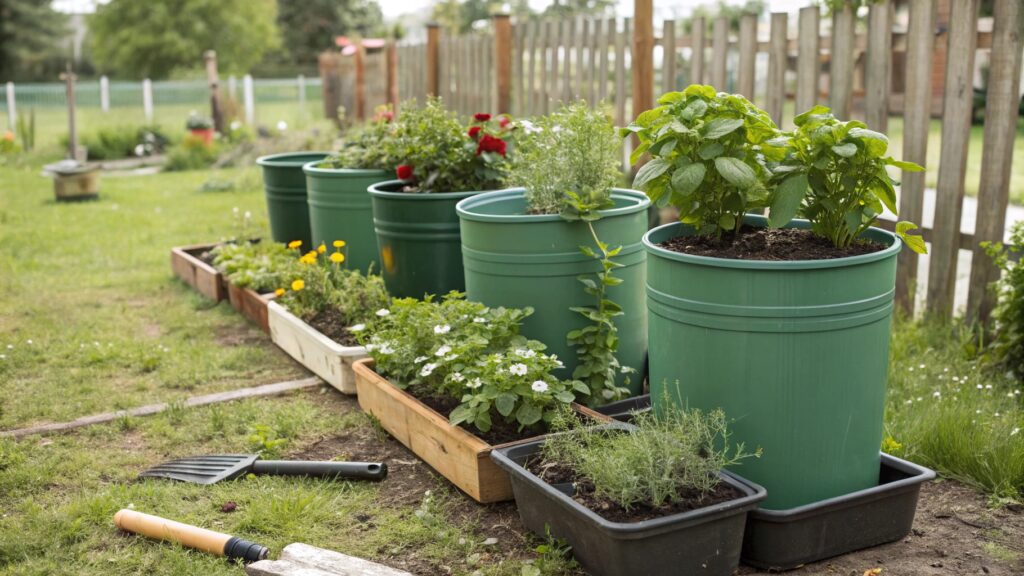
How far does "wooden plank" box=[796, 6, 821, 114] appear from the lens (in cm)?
514

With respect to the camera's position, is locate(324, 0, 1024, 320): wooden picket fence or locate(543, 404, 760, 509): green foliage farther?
locate(324, 0, 1024, 320): wooden picket fence

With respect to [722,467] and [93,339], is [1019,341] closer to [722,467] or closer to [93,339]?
[722,467]

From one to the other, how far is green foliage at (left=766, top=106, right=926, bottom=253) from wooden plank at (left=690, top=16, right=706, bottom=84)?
3076mm

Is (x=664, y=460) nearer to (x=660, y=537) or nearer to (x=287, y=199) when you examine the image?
(x=660, y=537)

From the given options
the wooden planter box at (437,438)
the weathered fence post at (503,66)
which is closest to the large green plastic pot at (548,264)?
the wooden planter box at (437,438)

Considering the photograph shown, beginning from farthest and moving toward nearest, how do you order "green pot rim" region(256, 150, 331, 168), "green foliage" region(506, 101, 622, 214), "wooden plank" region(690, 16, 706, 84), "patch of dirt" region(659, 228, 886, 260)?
"green pot rim" region(256, 150, 331, 168), "wooden plank" region(690, 16, 706, 84), "green foliage" region(506, 101, 622, 214), "patch of dirt" region(659, 228, 886, 260)

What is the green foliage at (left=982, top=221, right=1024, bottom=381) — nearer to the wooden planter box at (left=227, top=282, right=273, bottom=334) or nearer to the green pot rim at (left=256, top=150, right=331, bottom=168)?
the wooden planter box at (left=227, top=282, right=273, bottom=334)

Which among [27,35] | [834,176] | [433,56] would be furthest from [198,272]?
[27,35]

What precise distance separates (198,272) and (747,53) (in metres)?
3.81

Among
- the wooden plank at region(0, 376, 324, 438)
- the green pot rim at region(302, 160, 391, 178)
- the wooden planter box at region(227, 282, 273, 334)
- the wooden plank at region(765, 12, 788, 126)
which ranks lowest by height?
A: the wooden plank at region(0, 376, 324, 438)

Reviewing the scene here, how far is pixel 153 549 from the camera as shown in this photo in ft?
9.91

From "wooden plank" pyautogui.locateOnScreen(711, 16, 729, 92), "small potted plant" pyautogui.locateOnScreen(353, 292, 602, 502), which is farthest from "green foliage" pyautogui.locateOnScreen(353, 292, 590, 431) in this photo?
"wooden plank" pyautogui.locateOnScreen(711, 16, 729, 92)

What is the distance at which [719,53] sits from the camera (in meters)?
5.82

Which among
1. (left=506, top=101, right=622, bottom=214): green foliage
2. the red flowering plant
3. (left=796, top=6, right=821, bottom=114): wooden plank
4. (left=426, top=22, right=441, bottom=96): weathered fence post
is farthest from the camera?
(left=426, top=22, right=441, bottom=96): weathered fence post
